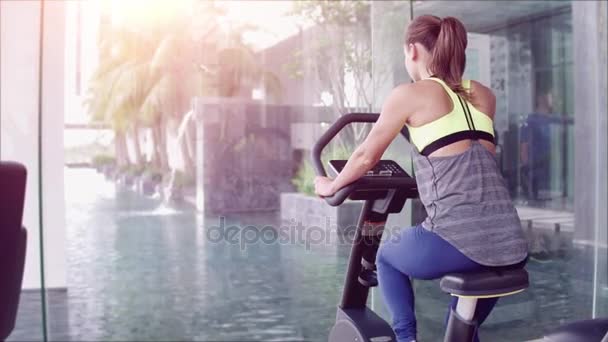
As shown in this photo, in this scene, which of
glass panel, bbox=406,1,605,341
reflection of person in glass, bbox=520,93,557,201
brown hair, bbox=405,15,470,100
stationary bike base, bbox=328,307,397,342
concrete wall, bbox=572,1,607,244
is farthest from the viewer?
reflection of person in glass, bbox=520,93,557,201

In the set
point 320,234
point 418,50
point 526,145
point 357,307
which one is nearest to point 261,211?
point 320,234

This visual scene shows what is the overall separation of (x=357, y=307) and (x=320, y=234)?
91.2 inches

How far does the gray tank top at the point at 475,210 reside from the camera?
5.23 ft

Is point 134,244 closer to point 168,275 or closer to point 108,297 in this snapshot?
point 168,275

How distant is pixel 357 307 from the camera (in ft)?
7.00

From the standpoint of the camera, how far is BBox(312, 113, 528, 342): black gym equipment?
1583 millimetres

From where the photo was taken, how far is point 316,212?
5.60 meters

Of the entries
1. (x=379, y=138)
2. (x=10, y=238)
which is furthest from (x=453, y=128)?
(x=10, y=238)

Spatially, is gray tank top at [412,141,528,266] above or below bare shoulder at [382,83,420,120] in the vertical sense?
below

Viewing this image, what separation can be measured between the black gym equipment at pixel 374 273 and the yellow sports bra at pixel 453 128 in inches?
9.8

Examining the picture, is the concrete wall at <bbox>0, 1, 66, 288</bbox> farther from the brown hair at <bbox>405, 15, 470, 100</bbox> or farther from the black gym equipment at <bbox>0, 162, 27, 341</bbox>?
the brown hair at <bbox>405, 15, 470, 100</bbox>

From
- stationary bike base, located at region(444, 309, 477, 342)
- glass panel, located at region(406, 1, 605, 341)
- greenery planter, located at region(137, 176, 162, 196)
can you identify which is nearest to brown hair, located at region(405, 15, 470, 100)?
stationary bike base, located at region(444, 309, 477, 342)

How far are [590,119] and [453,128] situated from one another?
192 inches

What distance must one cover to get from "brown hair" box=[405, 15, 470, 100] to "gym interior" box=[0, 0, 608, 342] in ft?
3.83
